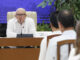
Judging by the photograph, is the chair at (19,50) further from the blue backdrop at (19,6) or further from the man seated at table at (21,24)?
the blue backdrop at (19,6)

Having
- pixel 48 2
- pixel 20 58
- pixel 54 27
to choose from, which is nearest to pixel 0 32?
pixel 48 2

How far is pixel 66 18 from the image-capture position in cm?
221

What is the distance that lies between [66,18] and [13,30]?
2.59m

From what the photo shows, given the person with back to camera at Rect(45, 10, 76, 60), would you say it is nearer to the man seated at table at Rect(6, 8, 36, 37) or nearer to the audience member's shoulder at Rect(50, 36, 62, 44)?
the audience member's shoulder at Rect(50, 36, 62, 44)

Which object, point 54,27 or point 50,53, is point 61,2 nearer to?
point 54,27

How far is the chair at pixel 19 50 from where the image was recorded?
11.8ft

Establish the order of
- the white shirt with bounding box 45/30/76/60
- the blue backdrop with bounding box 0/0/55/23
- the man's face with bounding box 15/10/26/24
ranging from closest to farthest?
the white shirt with bounding box 45/30/76/60 < the man's face with bounding box 15/10/26/24 < the blue backdrop with bounding box 0/0/55/23

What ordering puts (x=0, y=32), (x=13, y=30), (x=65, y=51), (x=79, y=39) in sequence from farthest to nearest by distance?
(x=0, y=32), (x=13, y=30), (x=65, y=51), (x=79, y=39)

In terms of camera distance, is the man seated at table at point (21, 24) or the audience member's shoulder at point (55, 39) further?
the man seated at table at point (21, 24)

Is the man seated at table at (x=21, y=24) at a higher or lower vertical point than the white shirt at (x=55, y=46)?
higher

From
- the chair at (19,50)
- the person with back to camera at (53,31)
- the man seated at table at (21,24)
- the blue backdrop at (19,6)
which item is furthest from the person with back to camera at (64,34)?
the blue backdrop at (19,6)

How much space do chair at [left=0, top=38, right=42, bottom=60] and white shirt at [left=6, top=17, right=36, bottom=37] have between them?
3.25ft

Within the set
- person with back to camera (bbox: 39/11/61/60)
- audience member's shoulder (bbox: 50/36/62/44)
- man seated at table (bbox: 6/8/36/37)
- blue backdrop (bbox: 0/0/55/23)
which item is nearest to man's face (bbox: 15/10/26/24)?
man seated at table (bbox: 6/8/36/37)

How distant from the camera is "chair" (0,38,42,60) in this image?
360 centimetres
